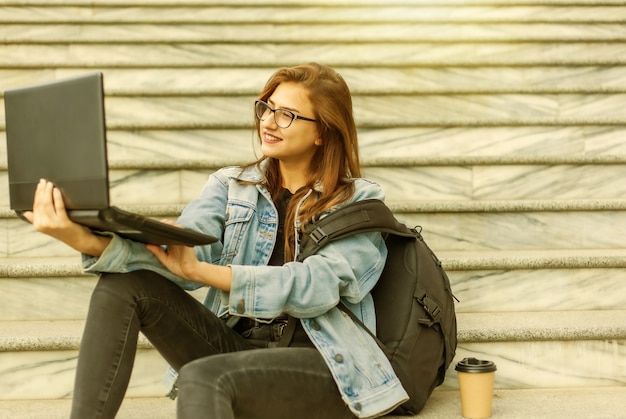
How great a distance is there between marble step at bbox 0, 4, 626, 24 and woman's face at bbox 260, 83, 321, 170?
200 cm

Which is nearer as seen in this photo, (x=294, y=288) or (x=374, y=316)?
(x=294, y=288)

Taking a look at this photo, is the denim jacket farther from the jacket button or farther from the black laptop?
the black laptop

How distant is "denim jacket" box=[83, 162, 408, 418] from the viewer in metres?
1.75

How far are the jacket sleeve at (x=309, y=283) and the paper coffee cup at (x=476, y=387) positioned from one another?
34cm

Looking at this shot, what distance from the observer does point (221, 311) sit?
1.97 metres

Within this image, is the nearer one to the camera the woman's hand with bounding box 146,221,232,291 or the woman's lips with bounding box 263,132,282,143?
the woman's hand with bounding box 146,221,232,291

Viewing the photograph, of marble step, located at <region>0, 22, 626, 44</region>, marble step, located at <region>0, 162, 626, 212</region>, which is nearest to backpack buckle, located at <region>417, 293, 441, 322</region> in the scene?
marble step, located at <region>0, 162, 626, 212</region>

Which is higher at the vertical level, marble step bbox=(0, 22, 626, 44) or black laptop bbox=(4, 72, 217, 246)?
marble step bbox=(0, 22, 626, 44)

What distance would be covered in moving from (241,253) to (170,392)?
0.39 metres

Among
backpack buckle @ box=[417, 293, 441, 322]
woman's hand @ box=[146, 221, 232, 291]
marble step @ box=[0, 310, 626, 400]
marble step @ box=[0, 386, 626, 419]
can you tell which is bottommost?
marble step @ box=[0, 386, 626, 419]

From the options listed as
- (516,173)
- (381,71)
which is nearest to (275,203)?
(516,173)

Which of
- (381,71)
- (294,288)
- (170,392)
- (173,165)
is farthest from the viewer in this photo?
(381,71)

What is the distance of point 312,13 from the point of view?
4.01 meters

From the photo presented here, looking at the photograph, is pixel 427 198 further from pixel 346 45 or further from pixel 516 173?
pixel 346 45
